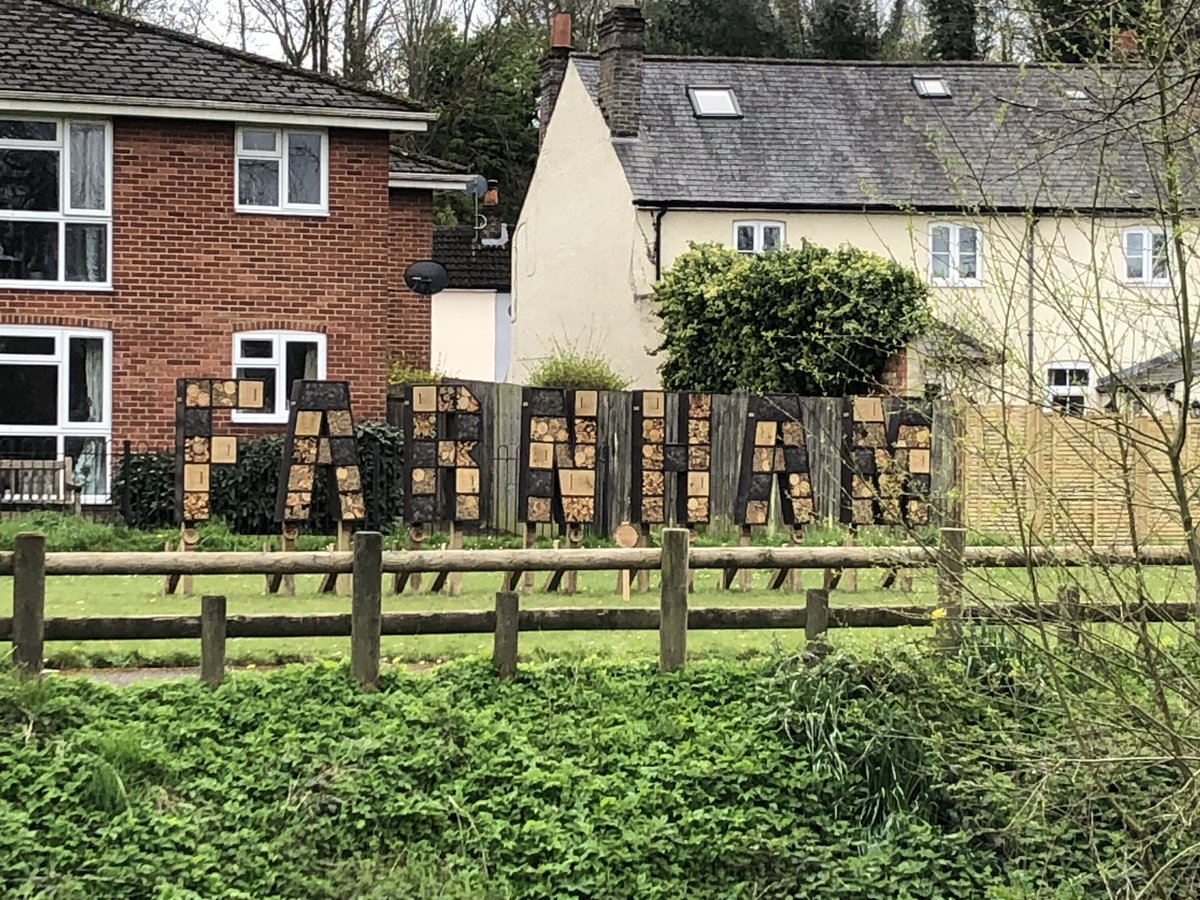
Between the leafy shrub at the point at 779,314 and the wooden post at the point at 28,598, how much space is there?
14370 millimetres

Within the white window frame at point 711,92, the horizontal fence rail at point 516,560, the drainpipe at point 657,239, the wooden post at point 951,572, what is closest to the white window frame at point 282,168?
the drainpipe at point 657,239

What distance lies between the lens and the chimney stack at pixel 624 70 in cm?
2886

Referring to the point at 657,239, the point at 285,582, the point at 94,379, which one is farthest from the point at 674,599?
the point at 657,239

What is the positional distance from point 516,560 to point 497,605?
37 cm

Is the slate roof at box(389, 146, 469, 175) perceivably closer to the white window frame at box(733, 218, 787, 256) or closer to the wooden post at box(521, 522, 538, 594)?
the white window frame at box(733, 218, 787, 256)

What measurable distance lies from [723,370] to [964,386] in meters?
16.9

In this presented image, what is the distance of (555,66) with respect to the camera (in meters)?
32.5

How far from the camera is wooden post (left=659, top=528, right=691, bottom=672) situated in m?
10.1

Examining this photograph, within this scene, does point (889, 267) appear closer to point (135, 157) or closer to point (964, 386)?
point (135, 157)

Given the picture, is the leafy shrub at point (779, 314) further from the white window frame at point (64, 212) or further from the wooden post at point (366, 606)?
the wooden post at point (366, 606)

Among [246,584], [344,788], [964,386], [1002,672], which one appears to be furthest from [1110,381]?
[246,584]

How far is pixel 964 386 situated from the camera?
7789 millimetres

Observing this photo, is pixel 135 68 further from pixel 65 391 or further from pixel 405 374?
pixel 405 374

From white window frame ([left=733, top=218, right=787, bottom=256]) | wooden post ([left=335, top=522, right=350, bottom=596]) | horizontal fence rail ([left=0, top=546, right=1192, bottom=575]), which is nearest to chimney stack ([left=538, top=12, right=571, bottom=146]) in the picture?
white window frame ([left=733, top=218, right=787, bottom=256])
